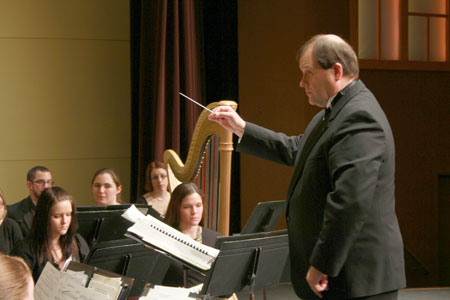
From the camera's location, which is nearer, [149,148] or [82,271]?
[82,271]

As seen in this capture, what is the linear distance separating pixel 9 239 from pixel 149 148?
1.78 meters

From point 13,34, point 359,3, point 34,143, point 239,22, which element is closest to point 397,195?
point 359,3

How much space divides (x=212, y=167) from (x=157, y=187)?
1738 millimetres

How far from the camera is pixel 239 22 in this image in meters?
6.18

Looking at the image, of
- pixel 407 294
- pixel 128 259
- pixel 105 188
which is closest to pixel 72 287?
pixel 128 259

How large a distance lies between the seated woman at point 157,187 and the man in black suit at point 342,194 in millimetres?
3121

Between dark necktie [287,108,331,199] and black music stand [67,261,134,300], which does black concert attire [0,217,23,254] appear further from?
dark necktie [287,108,331,199]

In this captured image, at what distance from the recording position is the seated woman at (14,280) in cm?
139

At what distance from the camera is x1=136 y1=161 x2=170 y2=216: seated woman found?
17.1 ft

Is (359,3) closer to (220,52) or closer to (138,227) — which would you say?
(220,52)

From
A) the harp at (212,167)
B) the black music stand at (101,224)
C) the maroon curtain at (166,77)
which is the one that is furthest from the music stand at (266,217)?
the maroon curtain at (166,77)

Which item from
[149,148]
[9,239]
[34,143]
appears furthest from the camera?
[34,143]

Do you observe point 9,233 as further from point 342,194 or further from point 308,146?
point 342,194

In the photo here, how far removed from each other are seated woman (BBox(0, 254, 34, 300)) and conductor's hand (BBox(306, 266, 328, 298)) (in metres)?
0.87
